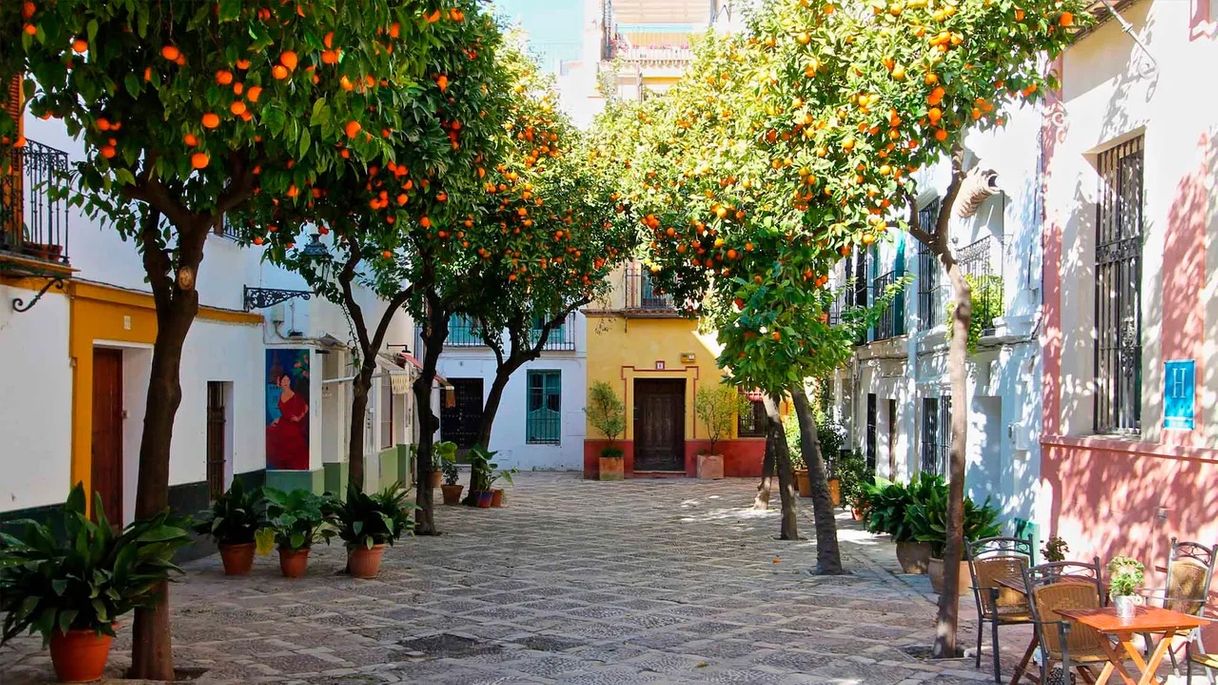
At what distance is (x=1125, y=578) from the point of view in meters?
6.75

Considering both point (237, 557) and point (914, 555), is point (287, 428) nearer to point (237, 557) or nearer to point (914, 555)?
point (237, 557)

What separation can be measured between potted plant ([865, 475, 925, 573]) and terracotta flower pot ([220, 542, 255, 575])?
21.4ft

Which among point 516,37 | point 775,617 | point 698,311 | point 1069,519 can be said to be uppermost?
point 516,37

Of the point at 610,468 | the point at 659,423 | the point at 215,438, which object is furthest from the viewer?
the point at 659,423

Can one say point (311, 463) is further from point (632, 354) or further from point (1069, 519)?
point (632, 354)

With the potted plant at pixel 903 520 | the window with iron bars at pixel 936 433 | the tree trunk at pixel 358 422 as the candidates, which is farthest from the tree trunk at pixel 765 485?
the tree trunk at pixel 358 422

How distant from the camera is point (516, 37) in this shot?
15594 mm

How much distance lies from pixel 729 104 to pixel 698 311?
322cm

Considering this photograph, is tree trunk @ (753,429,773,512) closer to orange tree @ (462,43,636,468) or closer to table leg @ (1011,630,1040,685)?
orange tree @ (462,43,636,468)

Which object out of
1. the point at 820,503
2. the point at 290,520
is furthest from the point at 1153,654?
the point at 290,520

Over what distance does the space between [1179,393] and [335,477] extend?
38.8ft

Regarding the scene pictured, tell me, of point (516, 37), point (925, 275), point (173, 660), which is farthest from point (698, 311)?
point (173, 660)

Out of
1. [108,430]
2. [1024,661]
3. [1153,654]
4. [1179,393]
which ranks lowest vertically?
[1024,661]

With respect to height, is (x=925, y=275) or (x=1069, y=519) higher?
(x=925, y=275)
